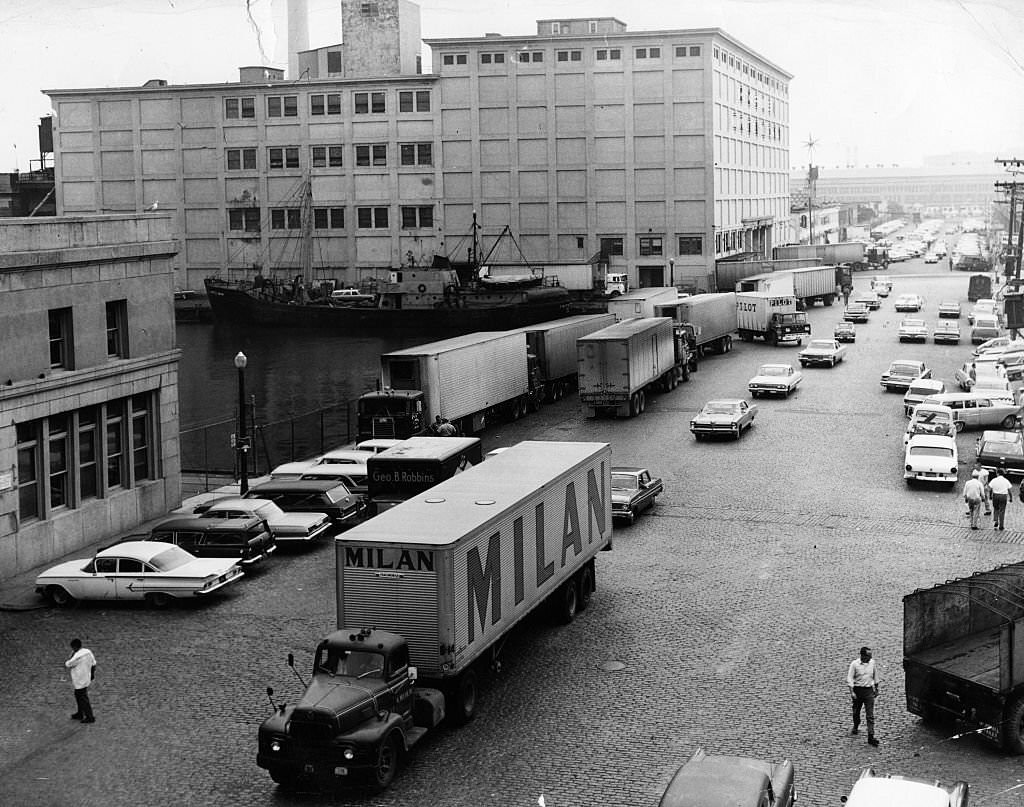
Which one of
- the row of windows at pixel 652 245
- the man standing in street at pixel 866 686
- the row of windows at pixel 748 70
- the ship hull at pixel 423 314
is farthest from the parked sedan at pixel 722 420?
the row of windows at pixel 748 70

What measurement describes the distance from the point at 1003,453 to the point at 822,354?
24.9 m

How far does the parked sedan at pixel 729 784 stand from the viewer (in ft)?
43.5

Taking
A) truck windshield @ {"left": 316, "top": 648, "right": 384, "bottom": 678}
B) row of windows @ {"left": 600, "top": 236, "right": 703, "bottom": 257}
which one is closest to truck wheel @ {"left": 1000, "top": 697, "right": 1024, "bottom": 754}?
truck windshield @ {"left": 316, "top": 648, "right": 384, "bottom": 678}

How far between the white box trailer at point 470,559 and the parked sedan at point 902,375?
31.8 metres

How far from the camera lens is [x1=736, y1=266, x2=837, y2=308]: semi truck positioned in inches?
3322

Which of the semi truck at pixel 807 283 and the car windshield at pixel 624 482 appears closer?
the car windshield at pixel 624 482

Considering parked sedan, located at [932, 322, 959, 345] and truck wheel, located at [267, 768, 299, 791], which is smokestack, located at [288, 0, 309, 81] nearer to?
parked sedan, located at [932, 322, 959, 345]

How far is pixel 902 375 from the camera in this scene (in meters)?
53.4

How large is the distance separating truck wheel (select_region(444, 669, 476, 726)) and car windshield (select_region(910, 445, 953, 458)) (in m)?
21.5

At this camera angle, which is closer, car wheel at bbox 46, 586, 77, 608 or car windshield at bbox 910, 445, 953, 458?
car wheel at bbox 46, 586, 77, 608

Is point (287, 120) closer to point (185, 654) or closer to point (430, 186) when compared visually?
point (430, 186)

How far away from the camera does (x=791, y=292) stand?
79.9 m

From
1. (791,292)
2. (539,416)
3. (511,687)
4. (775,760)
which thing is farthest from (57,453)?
(791,292)

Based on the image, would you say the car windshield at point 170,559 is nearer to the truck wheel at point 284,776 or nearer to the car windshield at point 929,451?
the truck wheel at point 284,776
